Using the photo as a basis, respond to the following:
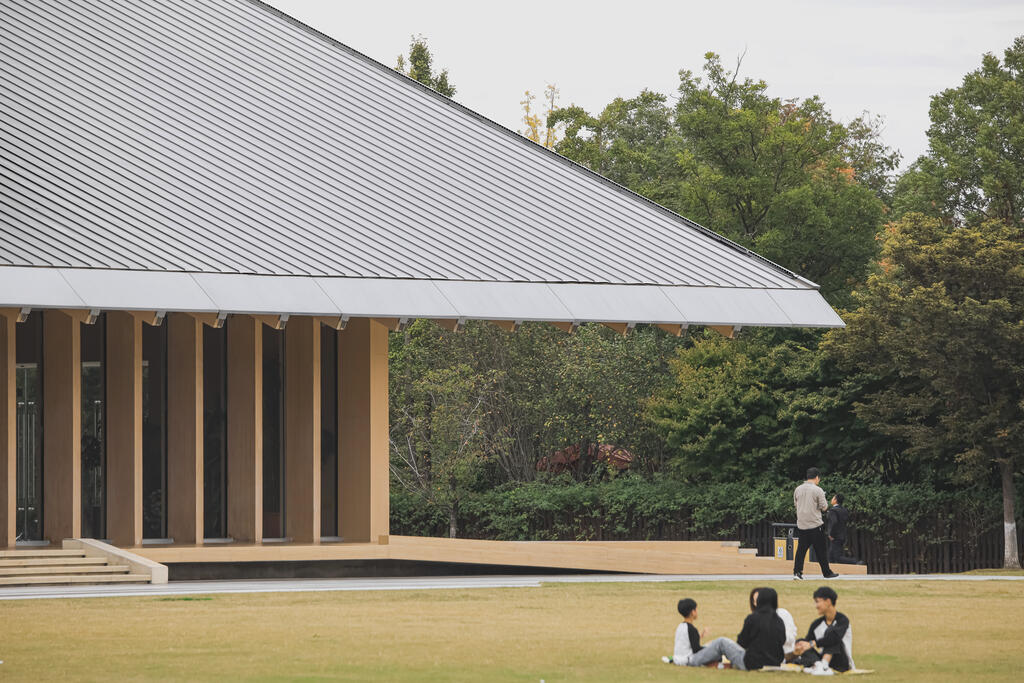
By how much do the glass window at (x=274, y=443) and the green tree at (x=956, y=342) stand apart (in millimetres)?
11864

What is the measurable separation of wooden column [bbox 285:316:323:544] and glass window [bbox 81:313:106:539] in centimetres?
287

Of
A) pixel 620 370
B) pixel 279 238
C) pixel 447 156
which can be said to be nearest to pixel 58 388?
pixel 279 238

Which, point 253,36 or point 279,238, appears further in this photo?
point 253,36

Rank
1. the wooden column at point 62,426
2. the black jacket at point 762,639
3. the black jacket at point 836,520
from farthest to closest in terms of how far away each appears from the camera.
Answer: the black jacket at point 836,520
the wooden column at point 62,426
the black jacket at point 762,639

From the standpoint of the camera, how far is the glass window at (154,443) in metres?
23.5

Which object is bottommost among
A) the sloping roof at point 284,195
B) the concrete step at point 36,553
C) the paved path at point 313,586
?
the paved path at point 313,586

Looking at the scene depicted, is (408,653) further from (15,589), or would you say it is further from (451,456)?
(451,456)

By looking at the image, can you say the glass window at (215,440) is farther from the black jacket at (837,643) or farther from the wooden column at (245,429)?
the black jacket at (837,643)

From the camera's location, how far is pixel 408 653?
39.0 feet

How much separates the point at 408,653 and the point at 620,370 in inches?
1078

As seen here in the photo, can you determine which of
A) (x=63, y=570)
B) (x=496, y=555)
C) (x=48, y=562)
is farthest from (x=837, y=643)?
(x=48, y=562)

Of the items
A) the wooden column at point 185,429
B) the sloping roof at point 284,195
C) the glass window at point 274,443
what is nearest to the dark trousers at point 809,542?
the sloping roof at point 284,195

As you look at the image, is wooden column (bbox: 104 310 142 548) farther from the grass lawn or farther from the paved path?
the grass lawn

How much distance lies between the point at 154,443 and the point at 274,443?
75.3 inches
